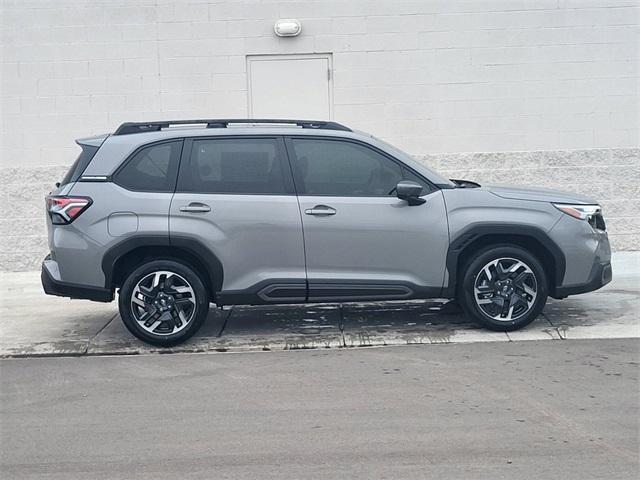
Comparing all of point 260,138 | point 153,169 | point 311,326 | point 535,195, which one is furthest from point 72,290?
point 535,195

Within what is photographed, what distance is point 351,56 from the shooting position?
12.2 meters

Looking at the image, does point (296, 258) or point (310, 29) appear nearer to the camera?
point (296, 258)

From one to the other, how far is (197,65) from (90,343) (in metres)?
5.08

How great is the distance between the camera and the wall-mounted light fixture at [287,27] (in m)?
12.0

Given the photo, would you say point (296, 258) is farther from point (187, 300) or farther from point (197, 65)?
point (197, 65)

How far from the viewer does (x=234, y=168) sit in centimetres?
809

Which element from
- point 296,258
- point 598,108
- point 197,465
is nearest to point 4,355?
point 296,258

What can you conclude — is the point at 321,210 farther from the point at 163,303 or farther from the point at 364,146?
the point at 163,303

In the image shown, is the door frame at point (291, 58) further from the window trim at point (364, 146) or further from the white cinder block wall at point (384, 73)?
the window trim at point (364, 146)

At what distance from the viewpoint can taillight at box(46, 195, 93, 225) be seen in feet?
26.0

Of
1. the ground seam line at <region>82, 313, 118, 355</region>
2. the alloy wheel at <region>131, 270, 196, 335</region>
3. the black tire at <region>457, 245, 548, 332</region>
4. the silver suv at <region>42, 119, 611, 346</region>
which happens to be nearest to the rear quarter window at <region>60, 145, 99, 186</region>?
the silver suv at <region>42, 119, 611, 346</region>

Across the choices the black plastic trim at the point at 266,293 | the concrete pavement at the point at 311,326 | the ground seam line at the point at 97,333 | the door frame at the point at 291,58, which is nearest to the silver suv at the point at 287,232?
the black plastic trim at the point at 266,293

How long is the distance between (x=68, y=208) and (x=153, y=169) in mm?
790

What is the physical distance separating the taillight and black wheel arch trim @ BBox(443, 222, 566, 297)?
314 centimetres
